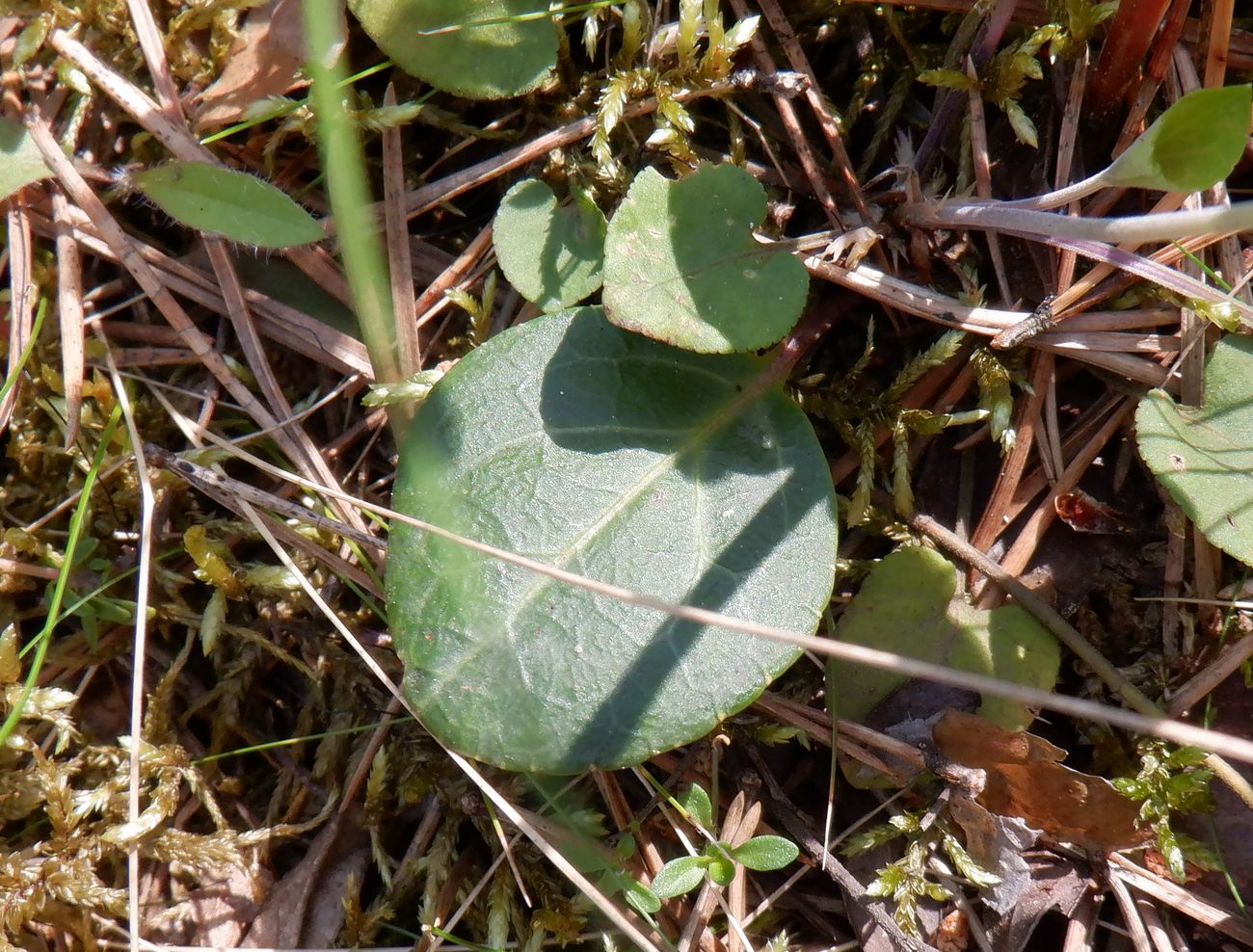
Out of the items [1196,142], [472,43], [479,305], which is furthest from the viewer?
[479,305]

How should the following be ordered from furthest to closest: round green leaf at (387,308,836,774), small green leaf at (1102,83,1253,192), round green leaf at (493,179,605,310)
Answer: round green leaf at (493,179,605,310), round green leaf at (387,308,836,774), small green leaf at (1102,83,1253,192)

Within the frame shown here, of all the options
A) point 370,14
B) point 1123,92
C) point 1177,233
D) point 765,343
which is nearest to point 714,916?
point 765,343

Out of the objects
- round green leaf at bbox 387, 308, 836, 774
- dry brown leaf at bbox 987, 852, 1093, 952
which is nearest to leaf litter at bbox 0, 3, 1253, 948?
dry brown leaf at bbox 987, 852, 1093, 952

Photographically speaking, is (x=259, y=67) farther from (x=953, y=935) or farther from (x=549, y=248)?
(x=953, y=935)

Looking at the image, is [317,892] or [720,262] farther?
[317,892]

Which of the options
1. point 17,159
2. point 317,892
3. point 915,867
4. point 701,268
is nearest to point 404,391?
point 701,268

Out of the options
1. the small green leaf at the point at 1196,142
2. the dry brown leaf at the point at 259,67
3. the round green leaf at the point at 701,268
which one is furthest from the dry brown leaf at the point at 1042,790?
the dry brown leaf at the point at 259,67

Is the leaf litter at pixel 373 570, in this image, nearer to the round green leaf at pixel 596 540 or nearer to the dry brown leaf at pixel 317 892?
the dry brown leaf at pixel 317 892

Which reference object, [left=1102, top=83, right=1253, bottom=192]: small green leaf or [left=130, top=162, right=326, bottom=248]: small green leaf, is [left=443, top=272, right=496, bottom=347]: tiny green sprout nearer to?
[left=130, top=162, right=326, bottom=248]: small green leaf
